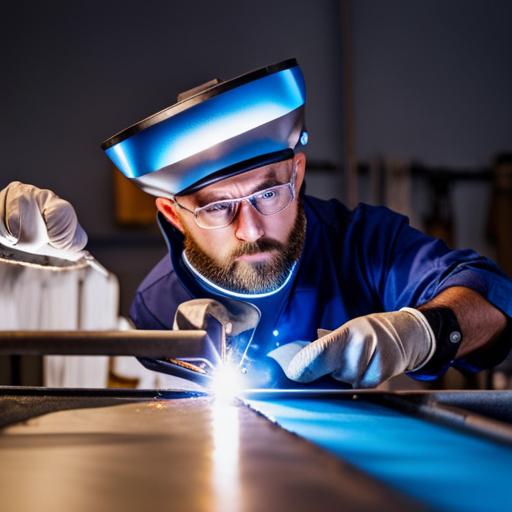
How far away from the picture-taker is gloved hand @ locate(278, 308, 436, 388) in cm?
108

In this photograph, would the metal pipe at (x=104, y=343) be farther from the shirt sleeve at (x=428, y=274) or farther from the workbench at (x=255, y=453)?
the shirt sleeve at (x=428, y=274)

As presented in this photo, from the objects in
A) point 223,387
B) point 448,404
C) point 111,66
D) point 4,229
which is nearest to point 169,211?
point 4,229

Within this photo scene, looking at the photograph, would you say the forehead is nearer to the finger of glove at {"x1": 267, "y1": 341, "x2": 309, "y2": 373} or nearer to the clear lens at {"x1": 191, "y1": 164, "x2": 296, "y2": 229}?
the clear lens at {"x1": 191, "y1": 164, "x2": 296, "y2": 229}

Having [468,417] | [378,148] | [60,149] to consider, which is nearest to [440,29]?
[378,148]

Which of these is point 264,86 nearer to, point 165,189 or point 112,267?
point 165,189

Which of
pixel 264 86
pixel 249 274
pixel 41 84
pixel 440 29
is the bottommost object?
pixel 249 274

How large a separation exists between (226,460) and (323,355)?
54cm

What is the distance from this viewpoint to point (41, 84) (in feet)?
9.89

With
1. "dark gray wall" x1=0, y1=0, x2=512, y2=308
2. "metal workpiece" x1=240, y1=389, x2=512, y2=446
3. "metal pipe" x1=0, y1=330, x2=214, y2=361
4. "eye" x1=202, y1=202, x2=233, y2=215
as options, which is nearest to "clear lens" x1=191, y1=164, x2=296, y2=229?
"eye" x1=202, y1=202, x2=233, y2=215

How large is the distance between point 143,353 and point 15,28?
2.86 meters

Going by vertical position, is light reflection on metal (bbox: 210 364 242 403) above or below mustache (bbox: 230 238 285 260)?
below

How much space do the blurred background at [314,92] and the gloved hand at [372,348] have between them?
2012 mm

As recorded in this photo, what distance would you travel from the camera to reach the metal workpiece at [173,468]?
1.48 feet

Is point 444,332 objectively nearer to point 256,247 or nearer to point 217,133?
point 256,247
